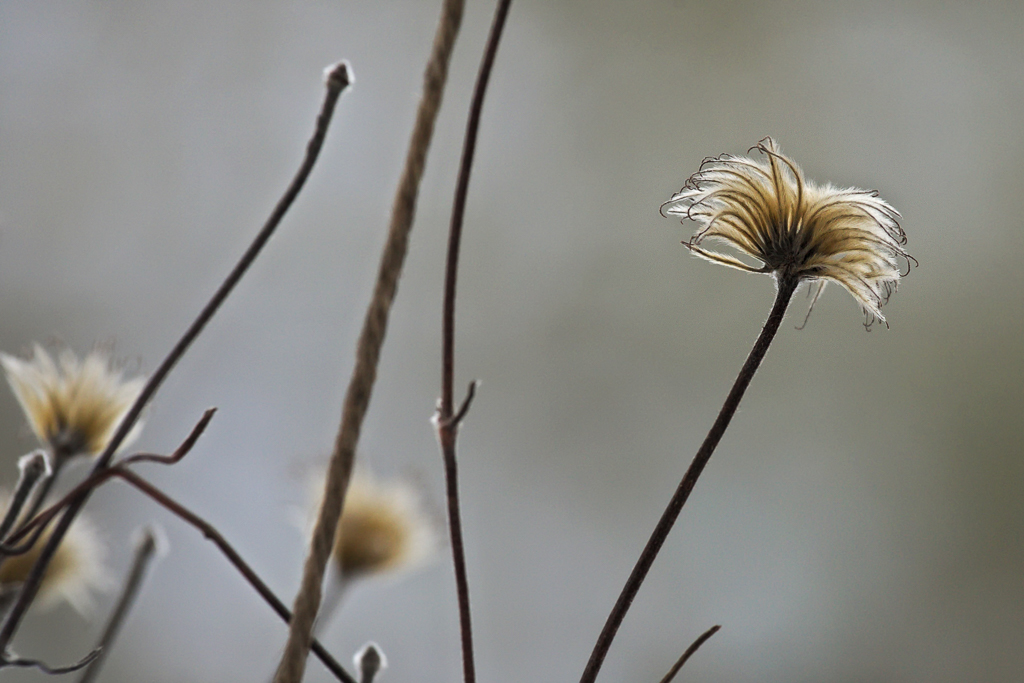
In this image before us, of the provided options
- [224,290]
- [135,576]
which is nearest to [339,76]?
[224,290]

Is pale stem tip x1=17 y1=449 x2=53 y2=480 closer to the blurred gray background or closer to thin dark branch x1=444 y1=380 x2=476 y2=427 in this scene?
thin dark branch x1=444 y1=380 x2=476 y2=427

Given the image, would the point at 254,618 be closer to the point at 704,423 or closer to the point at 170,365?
the point at 704,423

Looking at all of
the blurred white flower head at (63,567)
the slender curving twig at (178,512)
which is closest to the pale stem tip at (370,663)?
the slender curving twig at (178,512)

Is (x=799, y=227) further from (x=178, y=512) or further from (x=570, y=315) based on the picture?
(x=570, y=315)

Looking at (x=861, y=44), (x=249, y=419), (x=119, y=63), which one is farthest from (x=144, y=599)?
(x=861, y=44)

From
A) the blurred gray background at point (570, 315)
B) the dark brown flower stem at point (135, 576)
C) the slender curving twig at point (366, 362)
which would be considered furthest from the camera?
the blurred gray background at point (570, 315)

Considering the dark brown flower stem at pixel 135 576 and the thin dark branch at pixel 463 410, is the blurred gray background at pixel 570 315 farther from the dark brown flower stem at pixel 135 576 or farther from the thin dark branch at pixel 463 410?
the thin dark branch at pixel 463 410

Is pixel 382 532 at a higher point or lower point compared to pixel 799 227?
lower
